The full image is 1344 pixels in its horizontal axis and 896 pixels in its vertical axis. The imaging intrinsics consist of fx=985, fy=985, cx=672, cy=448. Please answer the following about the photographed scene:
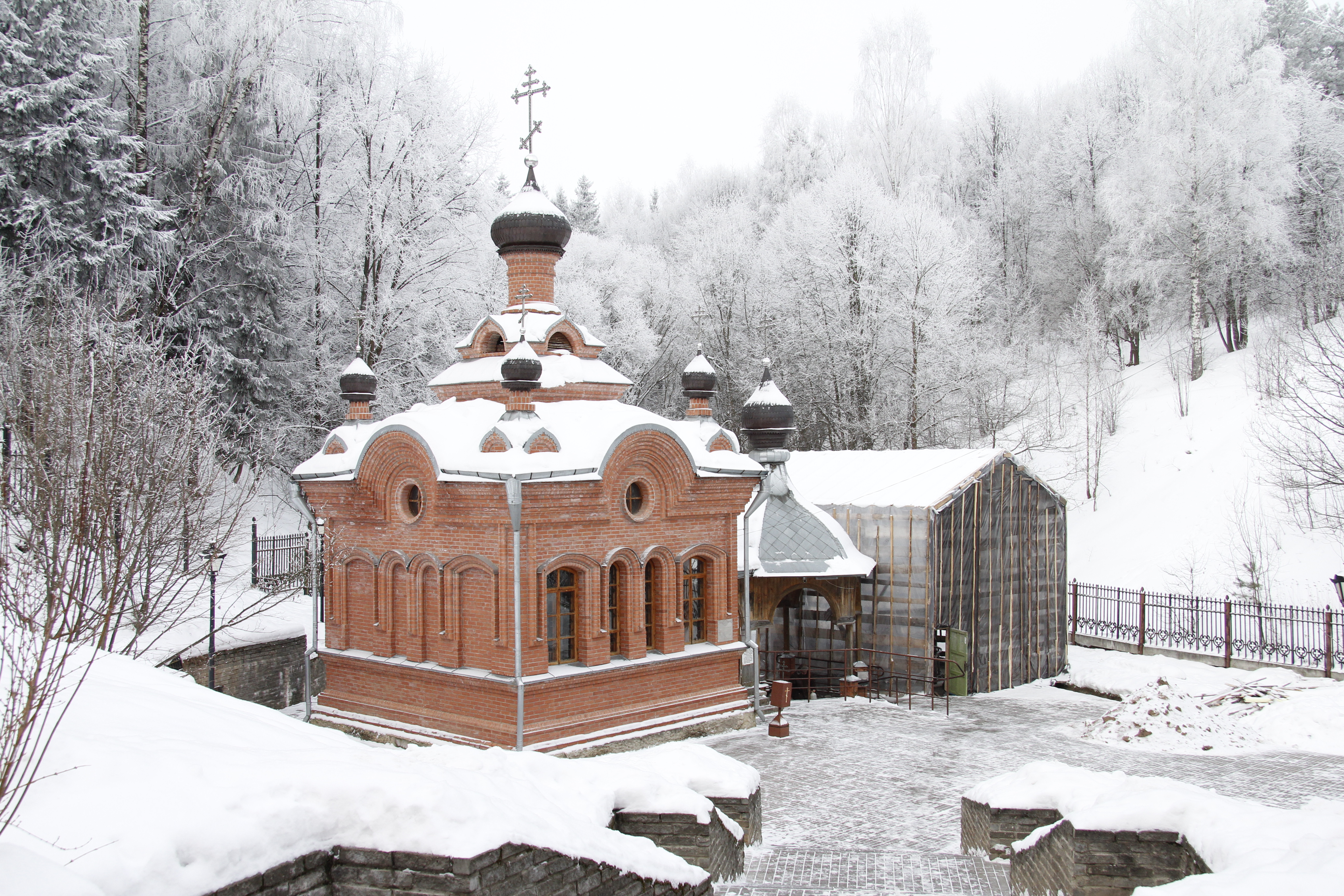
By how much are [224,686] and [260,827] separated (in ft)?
40.6

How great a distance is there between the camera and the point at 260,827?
4551 millimetres

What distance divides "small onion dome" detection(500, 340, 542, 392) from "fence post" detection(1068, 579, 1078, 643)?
13361 mm

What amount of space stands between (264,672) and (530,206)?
894cm

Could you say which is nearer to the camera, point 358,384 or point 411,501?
point 411,501

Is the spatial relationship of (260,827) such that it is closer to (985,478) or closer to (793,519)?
(793,519)

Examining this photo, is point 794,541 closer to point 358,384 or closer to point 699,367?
point 699,367

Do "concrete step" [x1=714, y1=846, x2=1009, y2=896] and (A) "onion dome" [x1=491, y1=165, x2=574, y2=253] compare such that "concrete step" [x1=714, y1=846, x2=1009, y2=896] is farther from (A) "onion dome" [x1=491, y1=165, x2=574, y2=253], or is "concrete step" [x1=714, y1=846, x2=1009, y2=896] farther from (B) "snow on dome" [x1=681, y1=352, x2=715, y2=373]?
(A) "onion dome" [x1=491, y1=165, x2=574, y2=253]

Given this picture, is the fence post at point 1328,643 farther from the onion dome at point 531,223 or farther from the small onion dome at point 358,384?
the small onion dome at point 358,384

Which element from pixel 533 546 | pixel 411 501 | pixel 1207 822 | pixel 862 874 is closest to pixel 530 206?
pixel 411 501

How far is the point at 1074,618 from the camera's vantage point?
20.2 m

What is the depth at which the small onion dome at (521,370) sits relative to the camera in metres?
11.8

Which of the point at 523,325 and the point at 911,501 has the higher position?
the point at 523,325

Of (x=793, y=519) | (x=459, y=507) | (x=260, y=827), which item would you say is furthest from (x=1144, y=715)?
(x=260, y=827)

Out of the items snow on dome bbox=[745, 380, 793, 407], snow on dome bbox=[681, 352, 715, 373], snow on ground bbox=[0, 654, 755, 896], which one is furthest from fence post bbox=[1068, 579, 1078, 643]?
snow on ground bbox=[0, 654, 755, 896]
